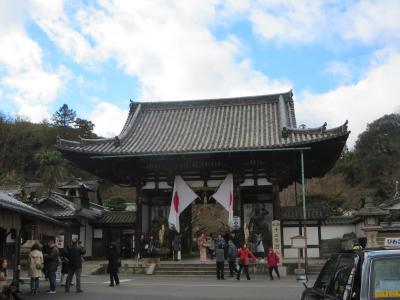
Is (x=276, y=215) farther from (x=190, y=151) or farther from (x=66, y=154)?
(x=66, y=154)

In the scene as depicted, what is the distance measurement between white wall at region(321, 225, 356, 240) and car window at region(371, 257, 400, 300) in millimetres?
26626

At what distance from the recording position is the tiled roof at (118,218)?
35.0 metres

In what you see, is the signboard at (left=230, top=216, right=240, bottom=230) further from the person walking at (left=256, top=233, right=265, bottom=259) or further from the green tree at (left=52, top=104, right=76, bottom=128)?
the green tree at (left=52, top=104, right=76, bottom=128)

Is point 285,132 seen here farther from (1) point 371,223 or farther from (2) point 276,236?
(1) point 371,223

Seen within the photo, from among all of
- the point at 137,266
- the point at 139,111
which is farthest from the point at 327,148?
the point at 139,111

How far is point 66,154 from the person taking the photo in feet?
81.4

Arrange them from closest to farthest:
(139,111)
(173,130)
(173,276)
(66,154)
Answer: (173,276), (66,154), (173,130), (139,111)

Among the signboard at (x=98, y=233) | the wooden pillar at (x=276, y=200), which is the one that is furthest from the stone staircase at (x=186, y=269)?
the signboard at (x=98, y=233)

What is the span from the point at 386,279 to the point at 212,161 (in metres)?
19.6

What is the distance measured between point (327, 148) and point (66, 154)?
1312 cm

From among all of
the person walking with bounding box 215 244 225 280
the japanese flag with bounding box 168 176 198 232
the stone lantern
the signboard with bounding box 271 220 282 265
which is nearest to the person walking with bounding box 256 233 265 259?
the signboard with bounding box 271 220 282 265

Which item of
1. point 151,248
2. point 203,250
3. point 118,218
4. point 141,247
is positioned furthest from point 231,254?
point 118,218

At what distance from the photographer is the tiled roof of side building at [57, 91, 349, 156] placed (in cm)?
2378

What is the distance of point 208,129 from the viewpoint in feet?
89.9
